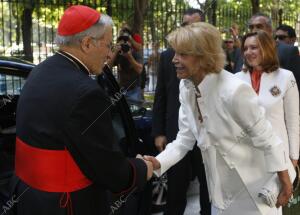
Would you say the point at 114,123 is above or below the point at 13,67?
below

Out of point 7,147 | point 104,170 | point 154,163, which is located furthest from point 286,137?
point 7,147

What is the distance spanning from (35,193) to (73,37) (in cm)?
71

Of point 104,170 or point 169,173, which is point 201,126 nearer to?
point 104,170

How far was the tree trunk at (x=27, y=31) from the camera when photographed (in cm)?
895

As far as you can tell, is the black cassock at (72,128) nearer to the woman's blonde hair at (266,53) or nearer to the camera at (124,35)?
the woman's blonde hair at (266,53)

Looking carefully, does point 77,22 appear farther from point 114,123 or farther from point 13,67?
point 13,67

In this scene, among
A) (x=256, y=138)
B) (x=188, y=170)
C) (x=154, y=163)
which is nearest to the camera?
(x=256, y=138)

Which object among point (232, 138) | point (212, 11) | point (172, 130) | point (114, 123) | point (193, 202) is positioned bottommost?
point (193, 202)

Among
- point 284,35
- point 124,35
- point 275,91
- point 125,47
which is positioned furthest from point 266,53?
point 124,35

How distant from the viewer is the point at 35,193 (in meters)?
2.15

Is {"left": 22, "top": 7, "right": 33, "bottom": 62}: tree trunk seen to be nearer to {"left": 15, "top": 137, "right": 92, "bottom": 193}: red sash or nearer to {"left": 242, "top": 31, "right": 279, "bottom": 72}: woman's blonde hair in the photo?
{"left": 242, "top": 31, "right": 279, "bottom": 72}: woman's blonde hair

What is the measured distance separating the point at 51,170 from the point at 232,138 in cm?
97

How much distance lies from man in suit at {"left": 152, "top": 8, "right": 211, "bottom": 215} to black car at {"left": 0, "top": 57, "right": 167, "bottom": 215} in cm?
21

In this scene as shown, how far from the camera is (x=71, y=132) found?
198cm
